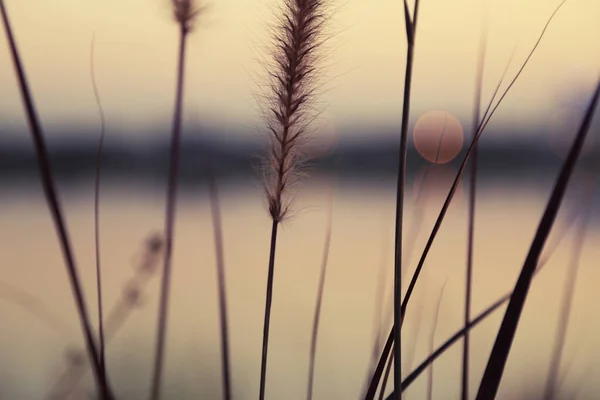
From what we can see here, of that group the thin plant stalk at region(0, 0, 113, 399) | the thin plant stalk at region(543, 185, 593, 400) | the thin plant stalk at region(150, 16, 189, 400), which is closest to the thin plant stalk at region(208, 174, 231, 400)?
the thin plant stalk at region(150, 16, 189, 400)

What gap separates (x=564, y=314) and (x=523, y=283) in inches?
26.6

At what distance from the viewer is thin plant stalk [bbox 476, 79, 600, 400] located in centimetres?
84

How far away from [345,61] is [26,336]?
8.47ft

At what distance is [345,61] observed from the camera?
1190 mm

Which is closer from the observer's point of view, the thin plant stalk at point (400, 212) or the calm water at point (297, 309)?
the thin plant stalk at point (400, 212)

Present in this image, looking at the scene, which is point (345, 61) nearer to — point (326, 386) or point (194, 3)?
point (194, 3)

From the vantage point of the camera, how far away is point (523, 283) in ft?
2.77

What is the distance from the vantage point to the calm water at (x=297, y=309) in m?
2.29

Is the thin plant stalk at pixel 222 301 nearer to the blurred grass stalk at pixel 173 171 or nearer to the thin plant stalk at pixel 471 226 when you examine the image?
the blurred grass stalk at pixel 173 171

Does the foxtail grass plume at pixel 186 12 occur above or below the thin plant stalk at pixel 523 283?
above

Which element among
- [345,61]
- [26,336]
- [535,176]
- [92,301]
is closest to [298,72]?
[345,61]

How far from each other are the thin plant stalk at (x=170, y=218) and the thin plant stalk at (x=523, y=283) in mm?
476

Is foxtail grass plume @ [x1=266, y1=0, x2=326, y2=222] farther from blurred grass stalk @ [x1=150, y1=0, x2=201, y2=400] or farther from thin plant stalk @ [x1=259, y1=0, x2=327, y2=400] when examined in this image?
blurred grass stalk @ [x1=150, y1=0, x2=201, y2=400]

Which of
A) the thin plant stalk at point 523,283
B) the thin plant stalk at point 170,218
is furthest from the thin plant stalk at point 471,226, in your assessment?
the thin plant stalk at point 170,218
